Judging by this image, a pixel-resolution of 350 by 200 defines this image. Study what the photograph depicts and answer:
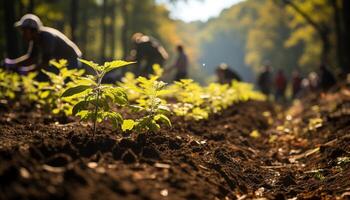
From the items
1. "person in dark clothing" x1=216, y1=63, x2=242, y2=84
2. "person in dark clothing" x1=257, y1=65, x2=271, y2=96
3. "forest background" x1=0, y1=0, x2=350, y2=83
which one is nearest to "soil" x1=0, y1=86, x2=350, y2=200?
"forest background" x1=0, y1=0, x2=350, y2=83

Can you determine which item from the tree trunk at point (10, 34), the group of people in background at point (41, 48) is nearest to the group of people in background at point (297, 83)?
the tree trunk at point (10, 34)

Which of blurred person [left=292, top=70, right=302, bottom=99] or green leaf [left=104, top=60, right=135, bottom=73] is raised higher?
blurred person [left=292, top=70, right=302, bottom=99]

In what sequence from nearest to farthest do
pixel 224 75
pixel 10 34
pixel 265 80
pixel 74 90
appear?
1. pixel 74 90
2. pixel 10 34
3. pixel 224 75
4. pixel 265 80

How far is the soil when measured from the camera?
9.85 ft

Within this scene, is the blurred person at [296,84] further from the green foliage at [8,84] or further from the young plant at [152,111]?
the young plant at [152,111]

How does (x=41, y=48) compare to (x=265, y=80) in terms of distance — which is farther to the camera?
(x=265, y=80)

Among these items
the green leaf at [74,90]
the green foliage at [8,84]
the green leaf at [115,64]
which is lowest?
the green leaf at [74,90]

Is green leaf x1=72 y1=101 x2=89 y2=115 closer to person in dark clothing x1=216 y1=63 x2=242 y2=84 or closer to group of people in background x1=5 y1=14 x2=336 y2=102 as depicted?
group of people in background x1=5 y1=14 x2=336 y2=102

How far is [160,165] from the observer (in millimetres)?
3879

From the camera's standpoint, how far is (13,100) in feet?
33.0

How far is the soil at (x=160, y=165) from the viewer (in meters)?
3.00

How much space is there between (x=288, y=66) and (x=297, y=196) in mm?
68763

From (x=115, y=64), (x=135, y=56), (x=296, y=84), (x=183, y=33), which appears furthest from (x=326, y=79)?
(x=183, y=33)

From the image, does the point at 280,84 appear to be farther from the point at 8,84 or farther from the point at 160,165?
the point at 160,165
